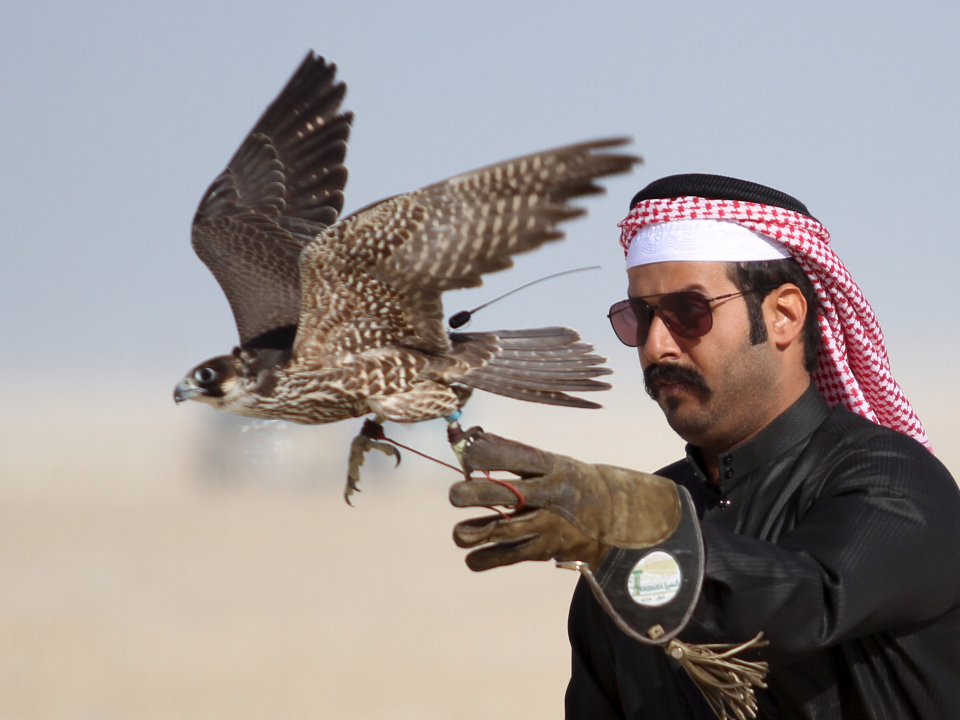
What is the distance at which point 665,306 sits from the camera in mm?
2314

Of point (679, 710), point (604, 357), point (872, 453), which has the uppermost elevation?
point (604, 357)

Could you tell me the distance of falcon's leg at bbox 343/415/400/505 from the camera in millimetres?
2324

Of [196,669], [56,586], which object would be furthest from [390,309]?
[56,586]

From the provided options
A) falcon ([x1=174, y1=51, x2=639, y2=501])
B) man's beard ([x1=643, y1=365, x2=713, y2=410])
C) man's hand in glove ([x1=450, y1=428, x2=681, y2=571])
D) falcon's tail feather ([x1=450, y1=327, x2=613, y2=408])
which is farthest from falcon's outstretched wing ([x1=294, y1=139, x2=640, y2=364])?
man's hand in glove ([x1=450, y1=428, x2=681, y2=571])

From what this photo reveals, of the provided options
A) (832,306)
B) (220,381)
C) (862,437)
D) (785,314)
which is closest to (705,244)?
(785,314)

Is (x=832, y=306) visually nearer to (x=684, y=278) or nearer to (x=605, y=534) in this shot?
(x=684, y=278)

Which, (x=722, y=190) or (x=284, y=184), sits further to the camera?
(x=284, y=184)

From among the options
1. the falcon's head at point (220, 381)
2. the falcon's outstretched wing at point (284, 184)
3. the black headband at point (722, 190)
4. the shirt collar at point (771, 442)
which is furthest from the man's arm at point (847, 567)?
the falcon's outstretched wing at point (284, 184)

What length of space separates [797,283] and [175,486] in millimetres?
19596

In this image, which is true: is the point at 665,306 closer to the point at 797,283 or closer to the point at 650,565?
the point at 797,283

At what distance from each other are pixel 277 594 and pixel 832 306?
1227 cm

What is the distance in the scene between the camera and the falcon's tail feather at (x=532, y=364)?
9.02ft

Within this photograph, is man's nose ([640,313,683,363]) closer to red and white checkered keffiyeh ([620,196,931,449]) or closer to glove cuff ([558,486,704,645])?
red and white checkered keffiyeh ([620,196,931,449])

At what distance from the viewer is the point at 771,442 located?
2373mm
